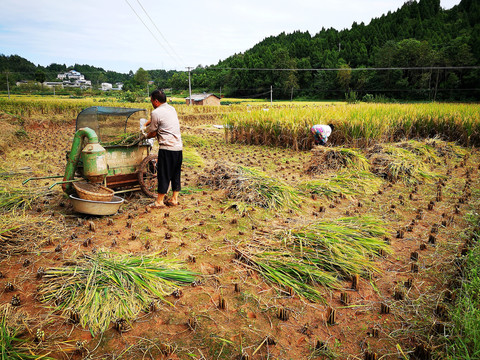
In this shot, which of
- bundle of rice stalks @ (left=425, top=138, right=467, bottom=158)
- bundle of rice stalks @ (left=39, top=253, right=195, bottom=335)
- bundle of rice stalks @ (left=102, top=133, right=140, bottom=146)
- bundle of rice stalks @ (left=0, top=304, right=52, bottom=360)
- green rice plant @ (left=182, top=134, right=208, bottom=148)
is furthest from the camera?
green rice plant @ (left=182, top=134, right=208, bottom=148)

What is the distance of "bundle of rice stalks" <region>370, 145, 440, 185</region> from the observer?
635 centimetres

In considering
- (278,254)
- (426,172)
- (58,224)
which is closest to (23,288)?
(58,224)

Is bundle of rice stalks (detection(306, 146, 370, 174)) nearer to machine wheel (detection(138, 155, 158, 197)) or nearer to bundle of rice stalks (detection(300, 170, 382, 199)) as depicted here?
bundle of rice stalks (detection(300, 170, 382, 199))

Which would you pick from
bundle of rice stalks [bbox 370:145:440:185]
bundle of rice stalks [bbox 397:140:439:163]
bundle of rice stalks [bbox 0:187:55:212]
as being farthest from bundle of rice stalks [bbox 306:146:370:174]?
bundle of rice stalks [bbox 0:187:55:212]

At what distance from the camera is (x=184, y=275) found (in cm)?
284

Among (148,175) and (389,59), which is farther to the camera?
(389,59)

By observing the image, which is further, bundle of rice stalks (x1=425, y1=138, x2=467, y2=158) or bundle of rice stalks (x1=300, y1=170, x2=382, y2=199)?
bundle of rice stalks (x1=425, y1=138, x2=467, y2=158)

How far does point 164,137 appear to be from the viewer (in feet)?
15.0

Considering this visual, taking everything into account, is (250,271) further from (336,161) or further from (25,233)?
(336,161)

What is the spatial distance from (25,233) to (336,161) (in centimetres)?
623

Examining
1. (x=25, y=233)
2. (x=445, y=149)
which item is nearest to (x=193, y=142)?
(x=25, y=233)

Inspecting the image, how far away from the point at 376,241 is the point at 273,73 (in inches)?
2865

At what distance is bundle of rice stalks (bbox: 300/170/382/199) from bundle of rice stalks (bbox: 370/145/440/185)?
1.58 feet

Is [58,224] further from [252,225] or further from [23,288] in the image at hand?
[252,225]
